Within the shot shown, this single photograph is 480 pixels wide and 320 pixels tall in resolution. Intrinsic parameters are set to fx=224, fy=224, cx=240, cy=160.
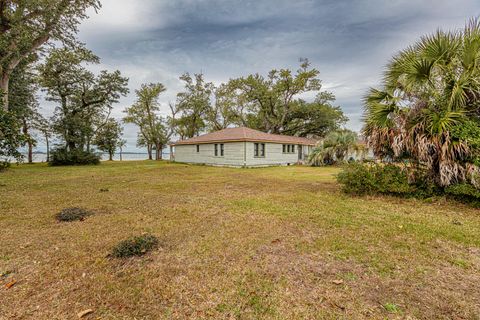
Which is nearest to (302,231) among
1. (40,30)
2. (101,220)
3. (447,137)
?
(101,220)

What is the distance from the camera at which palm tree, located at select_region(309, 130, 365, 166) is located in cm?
1667

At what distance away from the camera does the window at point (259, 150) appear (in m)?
18.3

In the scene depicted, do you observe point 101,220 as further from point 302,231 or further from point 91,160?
point 91,160

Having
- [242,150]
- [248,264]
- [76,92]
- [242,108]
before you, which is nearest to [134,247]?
[248,264]

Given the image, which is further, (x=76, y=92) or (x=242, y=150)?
(x=76, y=92)

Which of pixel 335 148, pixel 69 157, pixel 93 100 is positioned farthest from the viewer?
pixel 93 100

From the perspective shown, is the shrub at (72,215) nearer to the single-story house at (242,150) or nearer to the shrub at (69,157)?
the single-story house at (242,150)

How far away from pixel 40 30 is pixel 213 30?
8363mm

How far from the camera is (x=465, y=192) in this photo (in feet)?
17.0

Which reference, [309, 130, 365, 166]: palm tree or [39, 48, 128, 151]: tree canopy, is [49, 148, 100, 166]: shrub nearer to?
[39, 48, 128, 151]: tree canopy

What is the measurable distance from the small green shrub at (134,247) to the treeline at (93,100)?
6.18m

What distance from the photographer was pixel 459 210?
5.21 meters

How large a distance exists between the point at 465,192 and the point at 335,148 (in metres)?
12.3

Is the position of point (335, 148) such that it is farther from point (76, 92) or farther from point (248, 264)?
point (76, 92)
